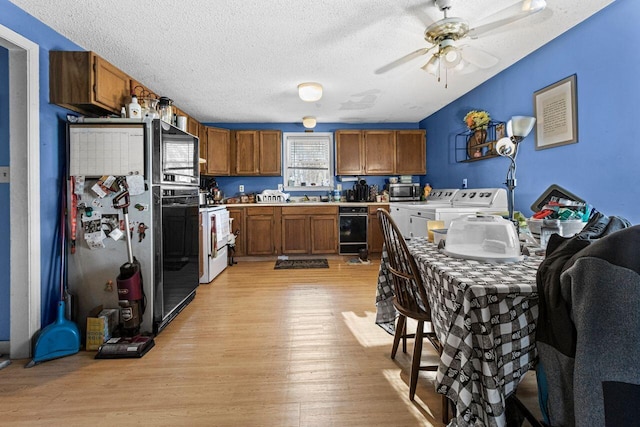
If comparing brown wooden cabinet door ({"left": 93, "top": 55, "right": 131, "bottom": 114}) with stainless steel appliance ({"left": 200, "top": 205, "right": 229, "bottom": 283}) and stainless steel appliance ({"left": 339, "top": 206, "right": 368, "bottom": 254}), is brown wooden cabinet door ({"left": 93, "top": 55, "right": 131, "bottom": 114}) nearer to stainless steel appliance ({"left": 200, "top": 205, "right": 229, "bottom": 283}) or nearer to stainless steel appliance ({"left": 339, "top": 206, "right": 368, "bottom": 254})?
stainless steel appliance ({"left": 200, "top": 205, "right": 229, "bottom": 283})

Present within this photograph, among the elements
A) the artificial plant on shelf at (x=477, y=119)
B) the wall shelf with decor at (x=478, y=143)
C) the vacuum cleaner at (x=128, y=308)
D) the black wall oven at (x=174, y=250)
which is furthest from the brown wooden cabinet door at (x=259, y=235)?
the artificial plant on shelf at (x=477, y=119)

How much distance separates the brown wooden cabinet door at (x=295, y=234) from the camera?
4711mm

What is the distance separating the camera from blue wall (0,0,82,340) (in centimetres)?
196

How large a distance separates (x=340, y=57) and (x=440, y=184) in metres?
2.80

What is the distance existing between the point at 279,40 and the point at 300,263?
3.02 metres

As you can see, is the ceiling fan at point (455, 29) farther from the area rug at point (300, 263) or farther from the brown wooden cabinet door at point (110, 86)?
the area rug at point (300, 263)

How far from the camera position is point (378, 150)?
16.6 feet

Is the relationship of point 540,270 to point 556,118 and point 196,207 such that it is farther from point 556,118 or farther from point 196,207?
point 196,207

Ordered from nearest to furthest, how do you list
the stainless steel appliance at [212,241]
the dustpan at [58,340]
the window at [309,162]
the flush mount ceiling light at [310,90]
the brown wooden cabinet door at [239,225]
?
the dustpan at [58,340]
the flush mount ceiling light at [310,90]
the stainless steel appliance at [212,241]
the brown wooden cabinet door at [239,225]
the window at [309,162]

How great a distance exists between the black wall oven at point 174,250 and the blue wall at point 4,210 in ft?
2.89

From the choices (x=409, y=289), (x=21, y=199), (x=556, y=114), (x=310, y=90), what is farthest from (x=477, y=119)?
(x=21, y=199)

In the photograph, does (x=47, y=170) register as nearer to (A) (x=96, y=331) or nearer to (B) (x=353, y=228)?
(A) (x=96, y=331)

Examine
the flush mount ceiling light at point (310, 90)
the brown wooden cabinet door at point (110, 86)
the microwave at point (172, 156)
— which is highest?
the flush mount ceiling light at point (310, 90)

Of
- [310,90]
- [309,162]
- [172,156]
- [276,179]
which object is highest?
[310,90]
